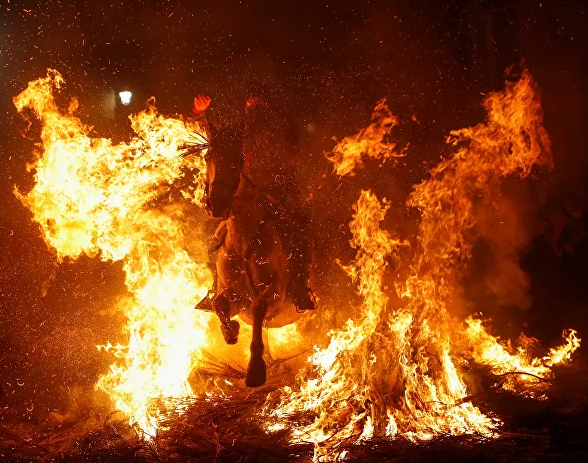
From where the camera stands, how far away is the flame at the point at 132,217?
7.54 metres

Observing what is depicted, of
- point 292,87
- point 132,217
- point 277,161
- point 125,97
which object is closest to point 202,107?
point 277,161

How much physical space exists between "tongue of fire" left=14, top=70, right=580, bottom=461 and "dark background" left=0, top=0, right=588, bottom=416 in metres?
0.51

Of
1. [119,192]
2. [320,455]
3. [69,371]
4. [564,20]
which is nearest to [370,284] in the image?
[320,455]

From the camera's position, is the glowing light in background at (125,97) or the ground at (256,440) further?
the glowing light in background at (125,97)

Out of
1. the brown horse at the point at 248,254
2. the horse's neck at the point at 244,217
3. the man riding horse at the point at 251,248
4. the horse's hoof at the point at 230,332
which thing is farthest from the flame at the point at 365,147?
the horse's hoof at the point at 230,332

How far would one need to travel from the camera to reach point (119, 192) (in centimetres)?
777

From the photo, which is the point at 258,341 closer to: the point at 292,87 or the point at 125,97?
the point at 292,87

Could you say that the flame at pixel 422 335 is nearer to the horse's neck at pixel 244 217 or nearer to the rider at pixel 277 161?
the rider at pixel 277 161

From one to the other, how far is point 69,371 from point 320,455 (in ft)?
14.4

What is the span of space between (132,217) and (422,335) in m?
4.60

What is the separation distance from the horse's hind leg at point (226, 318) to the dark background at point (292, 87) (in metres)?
2.06

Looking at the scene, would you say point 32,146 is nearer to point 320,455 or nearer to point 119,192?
point 119,192

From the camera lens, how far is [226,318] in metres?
6.70

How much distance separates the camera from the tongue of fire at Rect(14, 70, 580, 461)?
20.2 feet
